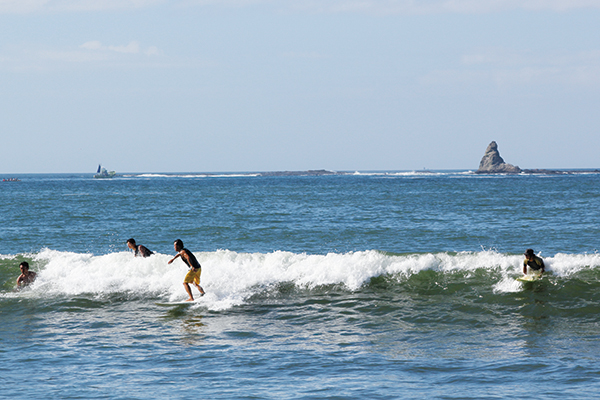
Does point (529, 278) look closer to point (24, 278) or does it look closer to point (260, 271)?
point (260, 271)

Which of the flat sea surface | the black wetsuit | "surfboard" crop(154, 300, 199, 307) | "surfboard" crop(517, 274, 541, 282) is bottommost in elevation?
"surfboard" crop(154, 300, 199, 307)

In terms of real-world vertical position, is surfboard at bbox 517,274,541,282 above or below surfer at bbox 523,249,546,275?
below

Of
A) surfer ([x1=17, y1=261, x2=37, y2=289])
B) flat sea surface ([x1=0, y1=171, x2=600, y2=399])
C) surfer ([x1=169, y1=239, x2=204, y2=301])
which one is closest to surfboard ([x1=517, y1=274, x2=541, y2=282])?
flat sea surface ([x1=0, y1=171, x2=600, y2=399])

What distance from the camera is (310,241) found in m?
29.4

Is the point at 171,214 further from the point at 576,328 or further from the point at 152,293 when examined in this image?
the point at 576,328

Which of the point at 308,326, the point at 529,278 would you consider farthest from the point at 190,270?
the point at 529,278

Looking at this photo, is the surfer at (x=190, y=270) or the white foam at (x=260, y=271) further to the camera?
the white foam at (x=260, y=271)

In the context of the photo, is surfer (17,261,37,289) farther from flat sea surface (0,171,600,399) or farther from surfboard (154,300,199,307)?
surfboard (154,300,199,307)

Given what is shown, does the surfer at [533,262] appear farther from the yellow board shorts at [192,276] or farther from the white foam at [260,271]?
the yellow board shorts at [192,276]

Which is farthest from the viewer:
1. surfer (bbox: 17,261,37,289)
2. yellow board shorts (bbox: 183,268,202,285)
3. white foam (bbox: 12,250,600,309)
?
surfer (bbox: 17,261,37,289)

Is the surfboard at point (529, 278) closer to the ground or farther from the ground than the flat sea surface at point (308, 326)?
farther from the ground

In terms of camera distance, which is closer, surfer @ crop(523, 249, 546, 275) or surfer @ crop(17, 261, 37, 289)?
surfer @ crop(523, 249, 546, 275)

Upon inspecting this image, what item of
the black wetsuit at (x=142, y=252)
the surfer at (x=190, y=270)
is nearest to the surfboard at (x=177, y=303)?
the surfer at (x=190, y=270)

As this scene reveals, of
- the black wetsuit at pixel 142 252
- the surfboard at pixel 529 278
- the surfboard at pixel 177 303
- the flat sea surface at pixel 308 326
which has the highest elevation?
the black wetsuit at pixel 142 252
